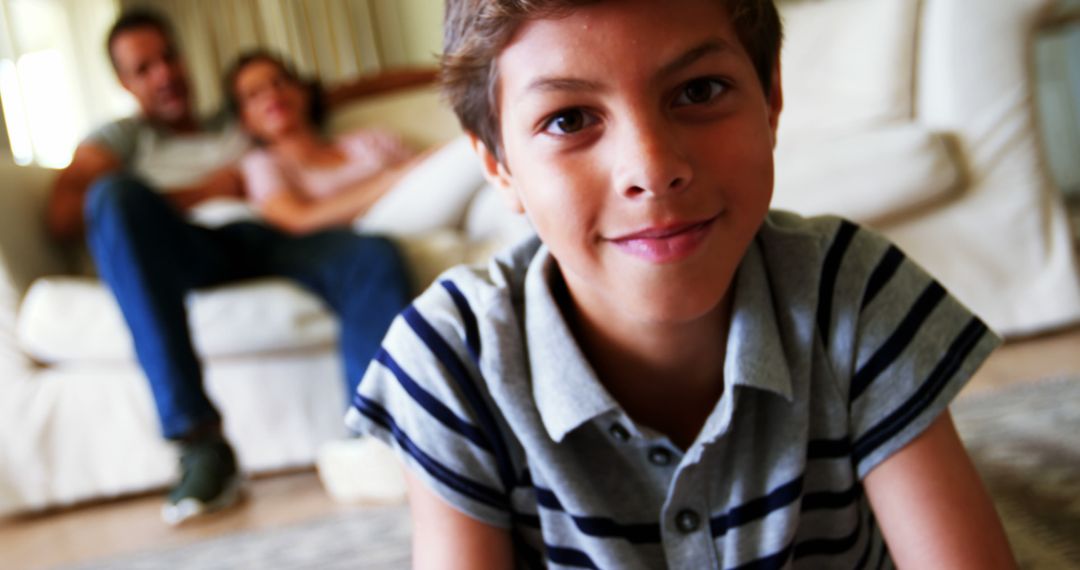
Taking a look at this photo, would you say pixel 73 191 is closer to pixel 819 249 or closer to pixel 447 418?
pixel 447 418

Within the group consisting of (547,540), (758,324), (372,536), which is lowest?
(372,536)

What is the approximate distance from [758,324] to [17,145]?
117 inches

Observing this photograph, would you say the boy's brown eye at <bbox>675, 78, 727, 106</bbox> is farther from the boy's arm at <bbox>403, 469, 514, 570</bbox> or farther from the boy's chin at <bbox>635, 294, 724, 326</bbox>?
the boy's arm at <bbox>403, 469, 514, 570</bbox>

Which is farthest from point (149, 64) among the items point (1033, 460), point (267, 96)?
point (1033, 460)

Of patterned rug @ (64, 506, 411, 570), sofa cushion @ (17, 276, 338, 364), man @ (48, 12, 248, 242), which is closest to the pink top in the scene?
man @ (48, 12, 248, 242)

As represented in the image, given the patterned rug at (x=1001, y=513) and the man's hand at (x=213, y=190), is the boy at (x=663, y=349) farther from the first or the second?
the man's hand at (x=213, y=190)

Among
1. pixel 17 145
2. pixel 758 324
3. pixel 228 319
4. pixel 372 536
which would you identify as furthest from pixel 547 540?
pixel 17 145

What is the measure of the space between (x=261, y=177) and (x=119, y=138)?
412 millimetres

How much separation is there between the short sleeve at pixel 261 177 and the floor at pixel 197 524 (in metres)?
0.57

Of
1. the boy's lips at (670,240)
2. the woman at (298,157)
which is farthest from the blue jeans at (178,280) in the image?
the boy's lips at (670,240)

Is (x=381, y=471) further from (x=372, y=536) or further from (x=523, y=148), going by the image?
(x=523, y=148)

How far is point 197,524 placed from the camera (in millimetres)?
1324

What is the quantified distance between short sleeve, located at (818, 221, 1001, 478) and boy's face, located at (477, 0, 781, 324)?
102 millimetres

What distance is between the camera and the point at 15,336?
5.05 ft
